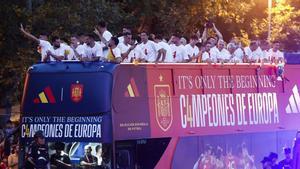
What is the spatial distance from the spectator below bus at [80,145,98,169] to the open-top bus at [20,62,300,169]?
0.33 ft

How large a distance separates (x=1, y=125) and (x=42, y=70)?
Answer: 14.0m

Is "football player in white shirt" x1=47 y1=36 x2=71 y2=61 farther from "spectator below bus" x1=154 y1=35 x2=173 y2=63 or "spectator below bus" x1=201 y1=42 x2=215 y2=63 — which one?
"spectator below bus" x1=201 y1=42 x2=215 y2=63

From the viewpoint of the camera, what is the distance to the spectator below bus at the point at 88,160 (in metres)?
15.4

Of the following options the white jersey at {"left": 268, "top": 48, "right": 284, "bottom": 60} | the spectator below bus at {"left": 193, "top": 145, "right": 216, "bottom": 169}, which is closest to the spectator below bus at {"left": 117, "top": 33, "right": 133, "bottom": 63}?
the spectator below bus at {"left": 193, "top": 145, "right": 216, "bottom": 169}

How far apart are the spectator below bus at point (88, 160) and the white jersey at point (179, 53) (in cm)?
385

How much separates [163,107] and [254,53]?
15.5 ft

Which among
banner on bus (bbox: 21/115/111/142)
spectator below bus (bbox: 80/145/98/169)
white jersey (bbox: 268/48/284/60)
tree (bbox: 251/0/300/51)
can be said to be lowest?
spectator below bus (bbox: 80/145/98/169)

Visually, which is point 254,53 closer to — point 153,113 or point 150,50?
point 150,50

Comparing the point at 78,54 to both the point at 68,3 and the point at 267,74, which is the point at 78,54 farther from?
the point at 68,3

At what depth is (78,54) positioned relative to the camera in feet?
56.0

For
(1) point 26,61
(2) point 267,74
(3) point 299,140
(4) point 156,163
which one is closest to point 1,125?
(1) point 26,61

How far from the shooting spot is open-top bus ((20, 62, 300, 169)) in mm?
15562

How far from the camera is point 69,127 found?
52.0ft

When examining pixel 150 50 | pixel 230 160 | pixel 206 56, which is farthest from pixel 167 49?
pixel 230 160
